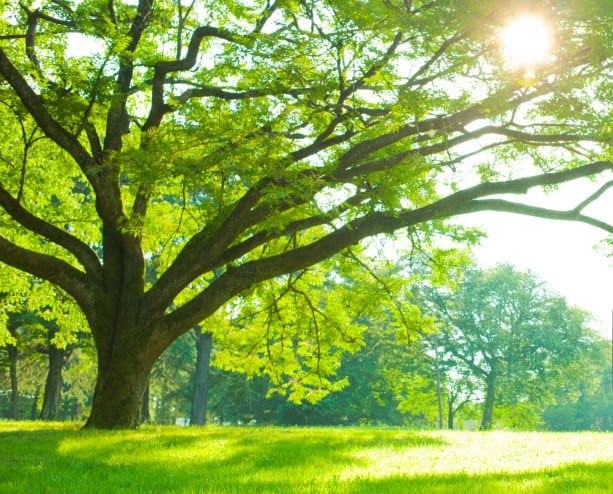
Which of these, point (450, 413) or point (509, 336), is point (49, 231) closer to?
point (450, 413)

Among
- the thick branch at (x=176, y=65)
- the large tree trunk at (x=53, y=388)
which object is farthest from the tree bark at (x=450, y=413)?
the thick branch at (x=176, y=65)

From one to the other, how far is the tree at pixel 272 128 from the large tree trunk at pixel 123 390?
0.13 feet

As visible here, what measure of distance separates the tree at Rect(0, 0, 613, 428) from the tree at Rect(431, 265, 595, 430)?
33733mm

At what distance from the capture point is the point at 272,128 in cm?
1228

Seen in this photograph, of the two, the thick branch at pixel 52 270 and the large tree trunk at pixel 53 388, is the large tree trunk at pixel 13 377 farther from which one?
the thick branch at pixel 52 270

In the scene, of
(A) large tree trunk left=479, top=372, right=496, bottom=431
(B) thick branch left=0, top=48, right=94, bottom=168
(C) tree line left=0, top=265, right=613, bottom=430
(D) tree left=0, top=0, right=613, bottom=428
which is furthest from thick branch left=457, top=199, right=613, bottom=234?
(A) large tree trunk left=479, top=372, right=496, bottom=431

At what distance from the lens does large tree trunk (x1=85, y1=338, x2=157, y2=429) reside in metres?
13.4

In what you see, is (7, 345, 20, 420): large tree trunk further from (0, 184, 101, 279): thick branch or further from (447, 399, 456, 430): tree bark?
(447, 399, 456, 430): tree bark

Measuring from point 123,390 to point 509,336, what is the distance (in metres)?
39.1

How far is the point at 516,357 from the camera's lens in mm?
47375

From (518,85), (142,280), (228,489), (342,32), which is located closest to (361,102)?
(342,32)

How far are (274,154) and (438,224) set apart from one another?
6.50 meters

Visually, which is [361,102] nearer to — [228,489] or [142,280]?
[142,280]

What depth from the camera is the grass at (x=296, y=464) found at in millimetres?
6453
